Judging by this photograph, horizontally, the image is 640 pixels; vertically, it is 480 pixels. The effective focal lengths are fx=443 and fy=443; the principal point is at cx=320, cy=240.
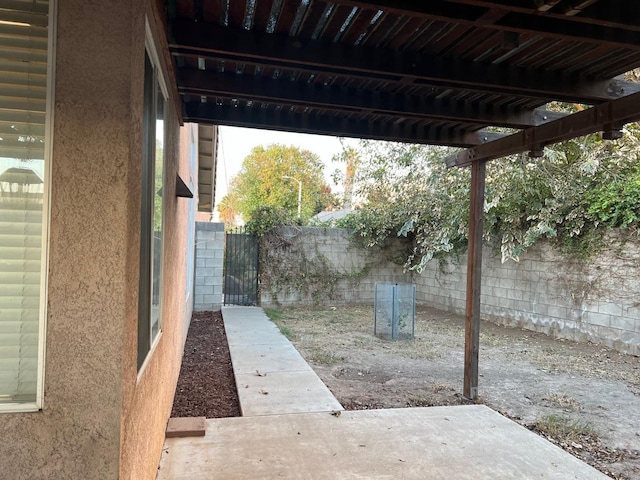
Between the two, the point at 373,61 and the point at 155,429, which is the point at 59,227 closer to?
the point at 155,429

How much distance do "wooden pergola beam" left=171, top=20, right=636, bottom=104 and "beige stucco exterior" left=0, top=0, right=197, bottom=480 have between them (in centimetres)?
123

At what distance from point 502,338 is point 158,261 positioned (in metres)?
7.27

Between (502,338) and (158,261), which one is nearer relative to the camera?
(158,261)

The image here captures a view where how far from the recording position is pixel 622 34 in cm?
271

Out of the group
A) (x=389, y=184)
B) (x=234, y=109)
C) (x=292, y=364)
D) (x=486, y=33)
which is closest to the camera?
(x=486, y=33)

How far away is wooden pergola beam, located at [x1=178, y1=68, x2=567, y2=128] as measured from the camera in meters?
3.63

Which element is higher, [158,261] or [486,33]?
[486,33]

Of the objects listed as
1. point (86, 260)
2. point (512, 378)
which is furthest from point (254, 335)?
point (86, 260)

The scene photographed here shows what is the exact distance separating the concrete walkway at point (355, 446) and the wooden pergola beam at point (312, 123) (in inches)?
110

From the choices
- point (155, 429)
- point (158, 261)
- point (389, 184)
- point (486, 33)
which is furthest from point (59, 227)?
point (389, 184)

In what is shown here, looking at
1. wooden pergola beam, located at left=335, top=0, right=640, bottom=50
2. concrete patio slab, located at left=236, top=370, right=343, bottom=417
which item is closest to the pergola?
wooden pergola beam, located at left=335, top=0, right=640, bottom=50

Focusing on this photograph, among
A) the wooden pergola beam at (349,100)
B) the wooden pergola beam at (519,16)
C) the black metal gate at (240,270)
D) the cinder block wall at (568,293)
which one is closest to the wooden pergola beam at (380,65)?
the wooden pergola beam at (349,100)

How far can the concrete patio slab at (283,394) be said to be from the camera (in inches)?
169

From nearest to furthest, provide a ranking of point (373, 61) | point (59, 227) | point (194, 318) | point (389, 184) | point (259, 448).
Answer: point (59, 227), point (373, 61), point (259, 448), point (194, 318), point (389, 184)
